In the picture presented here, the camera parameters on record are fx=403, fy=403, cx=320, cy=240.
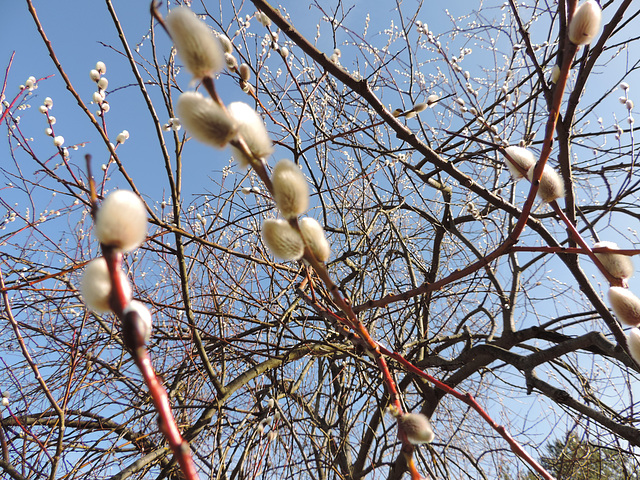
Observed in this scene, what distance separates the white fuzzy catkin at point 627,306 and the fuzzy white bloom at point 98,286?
53 cm

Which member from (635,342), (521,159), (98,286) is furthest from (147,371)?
(521,159)

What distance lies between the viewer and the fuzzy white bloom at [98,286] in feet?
0.97

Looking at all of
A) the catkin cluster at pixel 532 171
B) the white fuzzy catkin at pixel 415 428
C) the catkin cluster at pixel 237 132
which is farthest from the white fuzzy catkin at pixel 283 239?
the catkin cluster at pixel 532 171

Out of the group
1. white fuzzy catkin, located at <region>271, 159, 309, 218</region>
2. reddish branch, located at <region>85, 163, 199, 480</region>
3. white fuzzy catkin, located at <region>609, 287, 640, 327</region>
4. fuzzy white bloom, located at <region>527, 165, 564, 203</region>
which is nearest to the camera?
reddish branch, located at <region>85, 163, 199, 480</region>

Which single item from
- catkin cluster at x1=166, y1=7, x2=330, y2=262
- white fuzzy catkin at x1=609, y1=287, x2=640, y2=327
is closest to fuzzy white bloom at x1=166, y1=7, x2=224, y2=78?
catkin cluster at x1=166, y1=7, x2=330, y2=262

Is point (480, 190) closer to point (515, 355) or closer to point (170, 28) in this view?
point (170, 28)

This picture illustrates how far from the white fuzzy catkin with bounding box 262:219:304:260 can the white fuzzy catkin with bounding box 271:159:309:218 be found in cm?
3

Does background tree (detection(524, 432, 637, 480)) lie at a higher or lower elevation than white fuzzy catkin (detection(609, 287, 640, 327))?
lower

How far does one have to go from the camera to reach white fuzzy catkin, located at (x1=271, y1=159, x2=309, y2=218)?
1.21ft

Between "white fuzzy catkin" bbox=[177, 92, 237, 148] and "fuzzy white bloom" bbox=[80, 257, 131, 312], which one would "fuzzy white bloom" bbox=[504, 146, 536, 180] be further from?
"fuzzy white bloom" bbox=[80, 257, 131, 312]

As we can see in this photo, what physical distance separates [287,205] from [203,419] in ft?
5.25

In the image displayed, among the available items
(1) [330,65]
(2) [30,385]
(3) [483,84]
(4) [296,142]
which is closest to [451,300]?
(3) [483,84]

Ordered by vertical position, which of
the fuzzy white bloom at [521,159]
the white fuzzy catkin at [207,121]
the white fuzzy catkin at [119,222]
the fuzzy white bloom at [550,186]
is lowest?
the white fuzzy catkin at [119,222]

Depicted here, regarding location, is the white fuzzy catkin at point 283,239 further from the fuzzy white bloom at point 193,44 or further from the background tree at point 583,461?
the background tree at point 583,461
